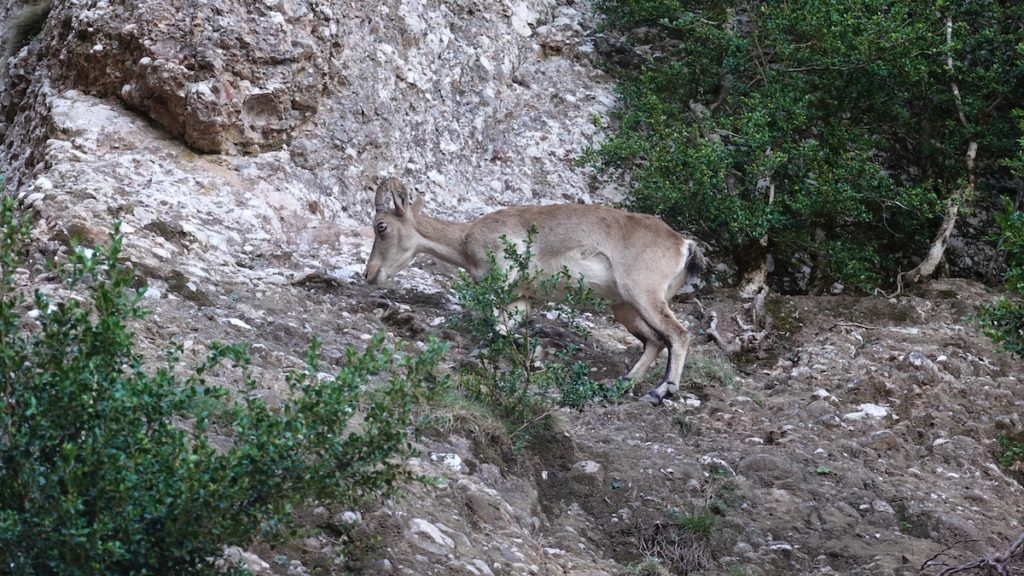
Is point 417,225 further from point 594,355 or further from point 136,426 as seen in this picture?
point 136,426

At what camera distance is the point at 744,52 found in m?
12.4

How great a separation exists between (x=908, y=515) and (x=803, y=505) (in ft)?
2.24

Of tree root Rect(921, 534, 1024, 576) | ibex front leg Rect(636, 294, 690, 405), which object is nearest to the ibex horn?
ibex front leg Rect(636, 294, 690, 405)

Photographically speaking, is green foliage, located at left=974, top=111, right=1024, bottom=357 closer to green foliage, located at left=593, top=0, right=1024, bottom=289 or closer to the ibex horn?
green foliage, located at left=593, top=0, right=1024, bottom=289

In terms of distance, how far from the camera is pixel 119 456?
3748mm

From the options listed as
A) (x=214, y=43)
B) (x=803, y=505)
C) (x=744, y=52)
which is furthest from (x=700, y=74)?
(x=803, y=505)

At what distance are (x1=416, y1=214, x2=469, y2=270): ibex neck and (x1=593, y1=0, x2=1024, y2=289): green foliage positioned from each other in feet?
7.63

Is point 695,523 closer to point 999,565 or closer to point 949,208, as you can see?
point 999,565

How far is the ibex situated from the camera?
946 centimetres

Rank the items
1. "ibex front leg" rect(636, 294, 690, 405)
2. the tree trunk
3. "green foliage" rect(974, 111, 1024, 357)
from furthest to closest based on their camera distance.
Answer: the tree trunk < "ibex front leg" rect(636, 294, 690, 405) < "green foliage" rect(974, 111, 1024, 357)

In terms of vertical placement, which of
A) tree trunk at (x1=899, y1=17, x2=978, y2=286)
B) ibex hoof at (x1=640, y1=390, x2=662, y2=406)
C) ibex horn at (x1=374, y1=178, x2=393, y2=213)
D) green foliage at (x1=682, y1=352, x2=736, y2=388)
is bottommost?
ibex hoof at (x1=640, y1=390, x2=662, y2=406)

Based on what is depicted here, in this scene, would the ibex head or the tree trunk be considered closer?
the ibex head

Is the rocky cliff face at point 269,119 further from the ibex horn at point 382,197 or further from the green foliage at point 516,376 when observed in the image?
the green foliage at point 516,376

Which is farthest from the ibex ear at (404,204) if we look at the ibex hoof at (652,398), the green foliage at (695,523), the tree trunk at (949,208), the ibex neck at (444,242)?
the tree trunk at (949,208)
